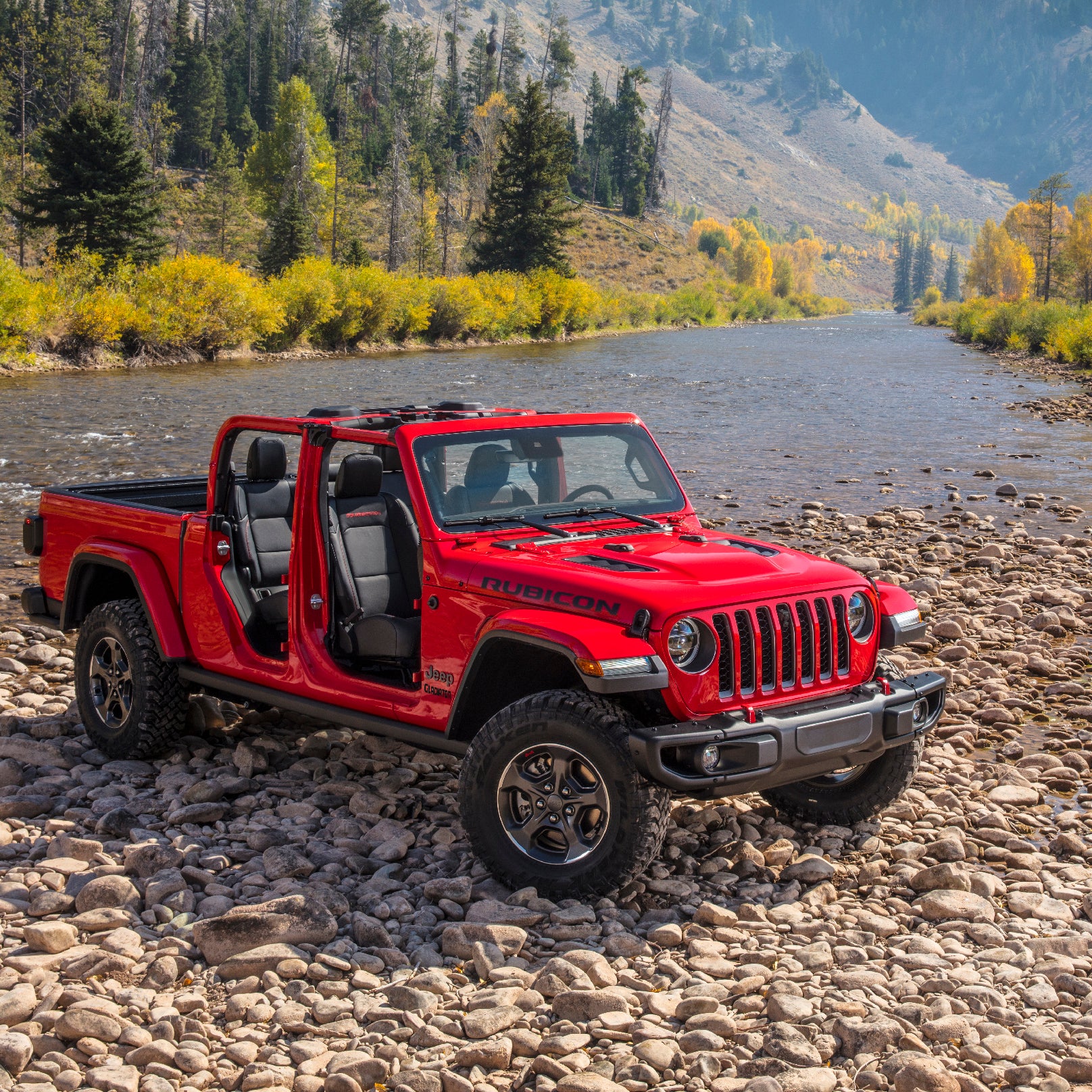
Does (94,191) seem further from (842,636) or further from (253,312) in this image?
(842,636)

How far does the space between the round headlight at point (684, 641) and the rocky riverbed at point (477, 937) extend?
3.38 ft

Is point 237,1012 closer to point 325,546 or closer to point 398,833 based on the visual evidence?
point 398,833

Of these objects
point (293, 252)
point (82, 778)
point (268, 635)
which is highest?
point (293, 252)

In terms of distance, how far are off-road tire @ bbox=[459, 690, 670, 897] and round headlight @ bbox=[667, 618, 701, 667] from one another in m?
0.33

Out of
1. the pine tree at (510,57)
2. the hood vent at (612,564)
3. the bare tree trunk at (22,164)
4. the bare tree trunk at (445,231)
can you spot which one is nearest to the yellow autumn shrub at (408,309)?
the bare tree trunk at (22,164)

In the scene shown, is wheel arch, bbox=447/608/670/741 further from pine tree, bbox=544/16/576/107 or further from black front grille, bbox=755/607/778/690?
pine tree, bbox=544/16/576/107

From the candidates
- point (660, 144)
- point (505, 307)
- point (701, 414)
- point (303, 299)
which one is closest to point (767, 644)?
point (701, 414)

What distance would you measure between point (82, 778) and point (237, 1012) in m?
2.78

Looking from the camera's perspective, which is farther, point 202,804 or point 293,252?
point 293,252

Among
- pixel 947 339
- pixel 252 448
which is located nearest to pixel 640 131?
pixel 947 339

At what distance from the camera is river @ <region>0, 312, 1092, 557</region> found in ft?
65.2

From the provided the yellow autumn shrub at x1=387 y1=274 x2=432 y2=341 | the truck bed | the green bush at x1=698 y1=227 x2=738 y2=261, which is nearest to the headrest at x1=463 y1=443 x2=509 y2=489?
the truck bed

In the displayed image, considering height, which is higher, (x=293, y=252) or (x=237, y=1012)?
(x=293, y=252)

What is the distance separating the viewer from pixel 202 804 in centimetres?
610
